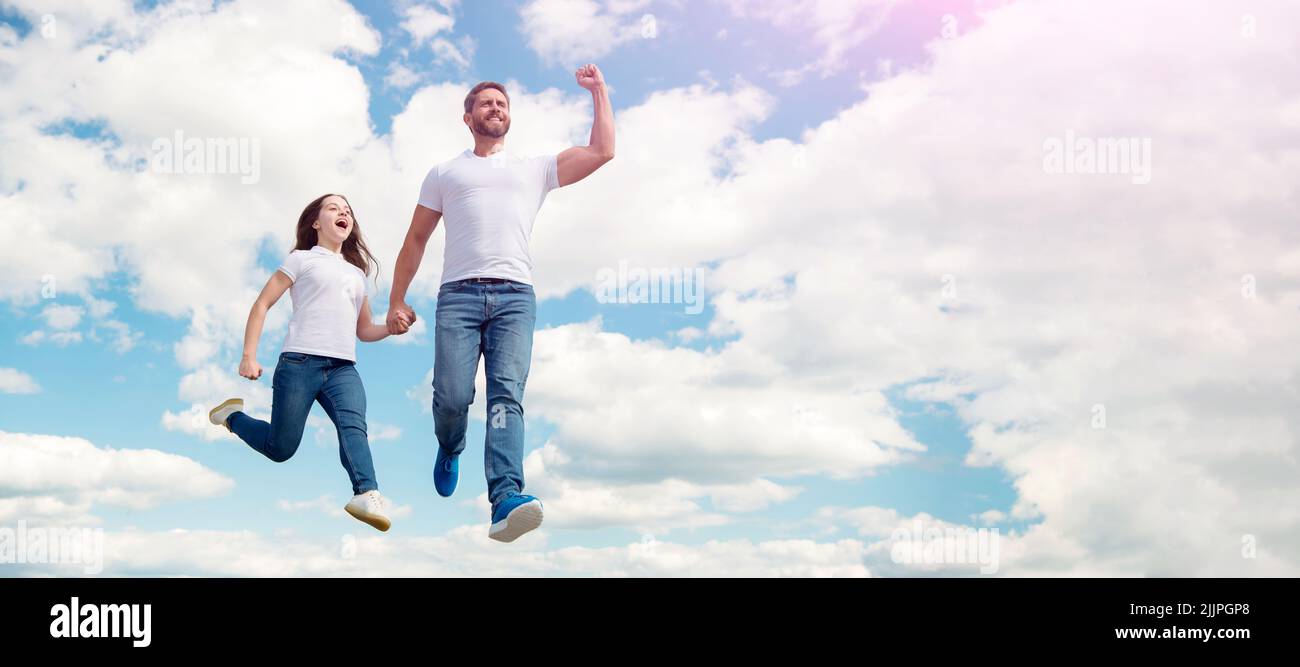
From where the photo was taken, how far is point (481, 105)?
23.5 ft

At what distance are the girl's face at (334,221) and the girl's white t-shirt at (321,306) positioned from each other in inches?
8.9

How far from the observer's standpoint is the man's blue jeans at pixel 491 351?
21.5 ft

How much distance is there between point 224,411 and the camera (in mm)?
8000

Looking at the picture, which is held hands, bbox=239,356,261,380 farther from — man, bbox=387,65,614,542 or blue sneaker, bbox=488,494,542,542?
blue sneaker, bbox=488,494,542,542

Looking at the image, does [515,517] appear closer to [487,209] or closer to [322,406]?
[487,209]

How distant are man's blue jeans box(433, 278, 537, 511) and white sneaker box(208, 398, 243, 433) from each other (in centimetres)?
210

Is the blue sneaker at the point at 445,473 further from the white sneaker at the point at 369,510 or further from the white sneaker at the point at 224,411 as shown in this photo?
the white sneaker at the point at 224,411

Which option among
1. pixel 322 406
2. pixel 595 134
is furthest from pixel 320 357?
pixel 595 134

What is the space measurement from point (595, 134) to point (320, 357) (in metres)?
2.73

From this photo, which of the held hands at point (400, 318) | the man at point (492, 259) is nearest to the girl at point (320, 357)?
the held hands at point (400, 318)
